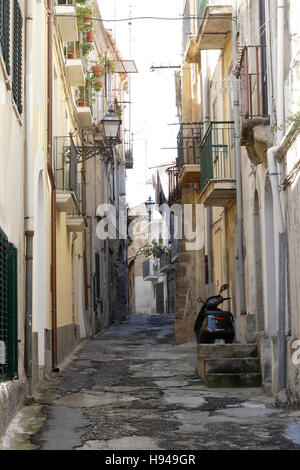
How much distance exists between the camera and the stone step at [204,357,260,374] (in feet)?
37.3

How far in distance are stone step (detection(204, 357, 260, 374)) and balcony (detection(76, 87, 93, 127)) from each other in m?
11.5

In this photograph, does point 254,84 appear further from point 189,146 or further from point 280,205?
point 189,146

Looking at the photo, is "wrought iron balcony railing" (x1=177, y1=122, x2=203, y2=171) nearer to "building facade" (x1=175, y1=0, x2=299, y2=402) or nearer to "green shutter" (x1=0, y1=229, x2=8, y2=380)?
"building facade" (x1=175, y1=0, x2=299, y2=402)

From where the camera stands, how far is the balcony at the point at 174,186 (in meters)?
24.2

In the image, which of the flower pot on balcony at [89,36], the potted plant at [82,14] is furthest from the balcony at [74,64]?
the flower pot on balcony at [89,36]

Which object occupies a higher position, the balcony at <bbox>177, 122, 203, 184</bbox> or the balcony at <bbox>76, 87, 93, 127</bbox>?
the balcony at <bbox>76, 87, 93, 127</bbox>

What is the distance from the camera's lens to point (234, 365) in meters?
11.4

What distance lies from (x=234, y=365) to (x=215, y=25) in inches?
304

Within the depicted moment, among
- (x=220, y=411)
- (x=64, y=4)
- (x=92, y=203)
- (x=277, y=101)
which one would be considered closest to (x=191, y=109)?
(x=92, y=203)

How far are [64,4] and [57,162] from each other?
3.57 meters

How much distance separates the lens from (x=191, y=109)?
22969 millimetres

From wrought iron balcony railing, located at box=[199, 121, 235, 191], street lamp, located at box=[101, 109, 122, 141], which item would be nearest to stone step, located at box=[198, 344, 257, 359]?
→ wrought iron balcony railing, located at box=[199, 121, 235, 191]
